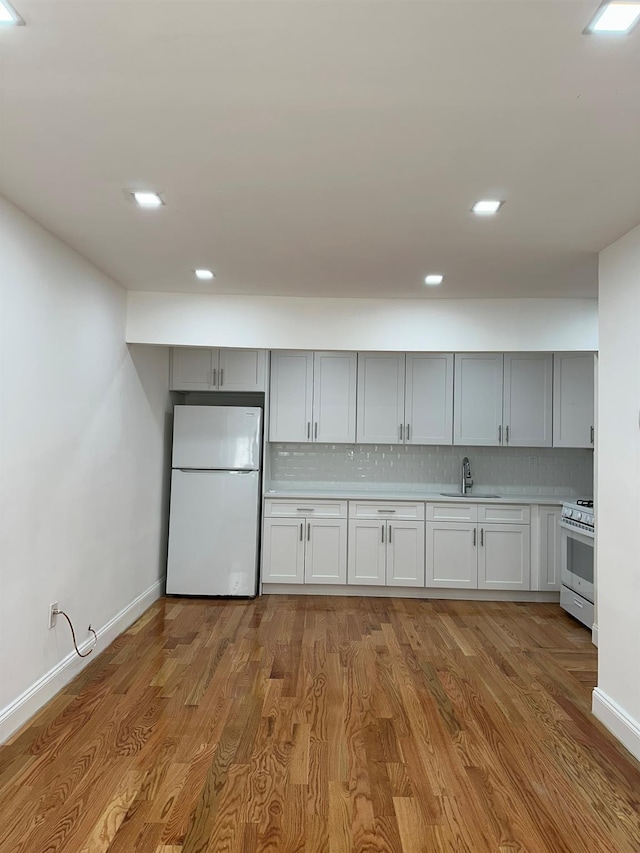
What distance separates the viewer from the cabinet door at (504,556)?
17.3 feet

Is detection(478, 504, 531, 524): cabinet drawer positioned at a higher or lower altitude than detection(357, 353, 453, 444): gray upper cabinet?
lower

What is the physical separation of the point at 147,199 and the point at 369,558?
3.69 m

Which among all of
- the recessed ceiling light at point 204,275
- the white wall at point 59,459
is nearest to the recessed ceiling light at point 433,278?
the recessed ceiling light at point 204,275

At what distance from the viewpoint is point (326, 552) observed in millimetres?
5363

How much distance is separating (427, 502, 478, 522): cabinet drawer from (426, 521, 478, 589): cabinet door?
0.04 metres

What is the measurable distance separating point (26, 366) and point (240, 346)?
67.6 inches

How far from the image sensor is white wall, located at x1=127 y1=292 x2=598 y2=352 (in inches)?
170

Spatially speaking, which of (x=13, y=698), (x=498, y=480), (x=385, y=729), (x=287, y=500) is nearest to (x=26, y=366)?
(x=13, y=698)

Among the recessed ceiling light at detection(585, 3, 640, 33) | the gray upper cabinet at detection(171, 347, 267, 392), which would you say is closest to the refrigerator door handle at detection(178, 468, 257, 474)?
the gray upper cabinet at detection(171, 347, 267, 392)

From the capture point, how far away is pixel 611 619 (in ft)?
9.84

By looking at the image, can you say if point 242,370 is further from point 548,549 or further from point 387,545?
point 548,549

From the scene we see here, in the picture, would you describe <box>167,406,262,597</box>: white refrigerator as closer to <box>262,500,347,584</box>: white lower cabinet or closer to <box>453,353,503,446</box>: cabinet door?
<box>262,500,347,584</box>: white lower cabinet

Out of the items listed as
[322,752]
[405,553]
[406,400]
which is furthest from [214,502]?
[322,752]

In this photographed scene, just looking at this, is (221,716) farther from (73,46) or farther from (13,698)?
(73,46)
